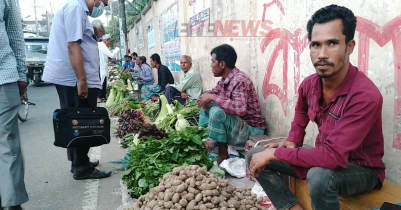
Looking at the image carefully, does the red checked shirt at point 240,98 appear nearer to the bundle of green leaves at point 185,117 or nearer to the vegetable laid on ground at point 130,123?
the bundle of green leaves at point 185,117

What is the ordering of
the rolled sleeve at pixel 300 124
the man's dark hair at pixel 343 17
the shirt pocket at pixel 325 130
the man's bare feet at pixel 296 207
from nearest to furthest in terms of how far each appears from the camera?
the man's dark hair at pixel 343 17
the shirt pocket at pixel 325 130
the man's bare feet at pixel 296 207
the rolled sleeve at pixel 300 124

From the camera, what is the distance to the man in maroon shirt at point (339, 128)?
1897mm

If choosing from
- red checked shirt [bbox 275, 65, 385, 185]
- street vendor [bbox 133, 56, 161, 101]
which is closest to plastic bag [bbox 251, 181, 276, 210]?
red checked shirt [bbox 275, 65, 385, 185]

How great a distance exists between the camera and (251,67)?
4.62m

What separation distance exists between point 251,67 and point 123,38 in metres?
14.8

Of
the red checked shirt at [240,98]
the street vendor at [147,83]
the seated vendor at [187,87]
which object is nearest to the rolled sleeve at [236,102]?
the red checked shirt at [240,98]

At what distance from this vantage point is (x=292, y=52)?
355 cm

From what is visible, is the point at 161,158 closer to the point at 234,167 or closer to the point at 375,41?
the point at 234,167

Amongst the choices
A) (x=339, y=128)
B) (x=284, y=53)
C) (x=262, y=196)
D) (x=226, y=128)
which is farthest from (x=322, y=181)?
(x=284, y=53)

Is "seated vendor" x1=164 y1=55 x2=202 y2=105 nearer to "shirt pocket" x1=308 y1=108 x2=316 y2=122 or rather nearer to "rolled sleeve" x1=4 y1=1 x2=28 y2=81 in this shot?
"rolled sleeve" x1=4 y1=1 x2=28 y2=81

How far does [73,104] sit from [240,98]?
1.83 m

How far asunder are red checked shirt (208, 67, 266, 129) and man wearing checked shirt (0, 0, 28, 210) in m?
1.99

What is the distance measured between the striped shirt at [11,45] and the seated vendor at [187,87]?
3.79 m

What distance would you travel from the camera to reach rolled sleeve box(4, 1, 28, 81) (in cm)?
287
